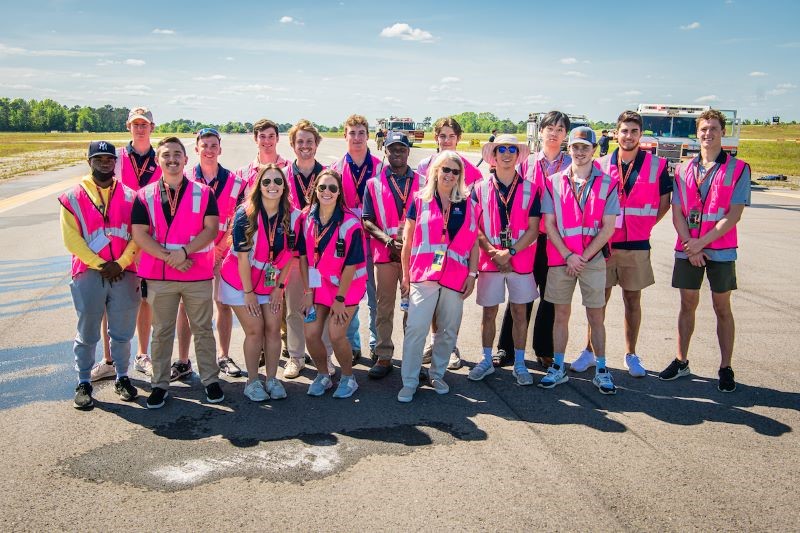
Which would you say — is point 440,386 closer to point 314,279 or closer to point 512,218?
point 314,279

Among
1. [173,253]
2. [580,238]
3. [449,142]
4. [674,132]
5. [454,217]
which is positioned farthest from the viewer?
[674,132]

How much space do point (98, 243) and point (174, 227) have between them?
69 centimetres

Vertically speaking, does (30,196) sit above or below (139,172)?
below

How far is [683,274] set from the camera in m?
5.86

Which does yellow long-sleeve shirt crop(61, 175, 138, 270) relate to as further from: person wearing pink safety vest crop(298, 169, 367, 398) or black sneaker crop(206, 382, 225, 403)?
person wearing pink safety vest crop(298, 169, 367, 398)

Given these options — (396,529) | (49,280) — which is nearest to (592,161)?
(396,529)

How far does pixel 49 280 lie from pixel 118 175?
4.60 m

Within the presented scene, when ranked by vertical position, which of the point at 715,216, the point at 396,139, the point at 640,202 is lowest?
the point at 715,216

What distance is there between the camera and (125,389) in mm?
5297

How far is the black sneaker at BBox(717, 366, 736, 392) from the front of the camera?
5488 millimetres

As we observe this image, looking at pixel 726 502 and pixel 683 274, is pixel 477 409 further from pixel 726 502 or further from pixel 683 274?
pixel 683 274

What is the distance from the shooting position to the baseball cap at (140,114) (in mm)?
5998

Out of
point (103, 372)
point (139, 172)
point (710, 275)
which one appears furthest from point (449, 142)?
point (103, 372)

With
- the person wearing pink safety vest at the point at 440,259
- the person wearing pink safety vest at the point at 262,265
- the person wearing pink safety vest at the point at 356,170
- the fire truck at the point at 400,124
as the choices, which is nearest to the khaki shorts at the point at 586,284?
the person wearing pink safety vest at the point at 440,259
